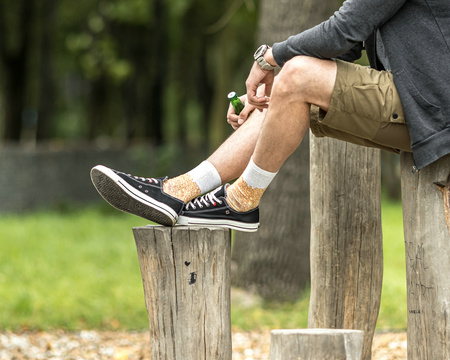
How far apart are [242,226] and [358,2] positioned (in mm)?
1203

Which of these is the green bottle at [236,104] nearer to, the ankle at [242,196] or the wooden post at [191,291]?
the ankle at [242,196]

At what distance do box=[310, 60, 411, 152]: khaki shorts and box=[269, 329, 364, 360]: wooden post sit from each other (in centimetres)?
91

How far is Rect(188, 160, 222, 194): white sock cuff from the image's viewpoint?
368 centimetres

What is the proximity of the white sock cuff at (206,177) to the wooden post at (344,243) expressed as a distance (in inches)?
27.9

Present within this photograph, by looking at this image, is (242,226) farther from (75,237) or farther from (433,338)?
(75,237)

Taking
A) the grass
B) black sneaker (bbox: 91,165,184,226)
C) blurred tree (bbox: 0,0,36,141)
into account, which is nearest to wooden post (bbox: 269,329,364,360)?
black sneaker (bbox: 91,165,184,226)

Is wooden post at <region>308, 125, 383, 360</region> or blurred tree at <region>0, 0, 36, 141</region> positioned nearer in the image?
wooden post at <region>308, 125, 383, 360</region>

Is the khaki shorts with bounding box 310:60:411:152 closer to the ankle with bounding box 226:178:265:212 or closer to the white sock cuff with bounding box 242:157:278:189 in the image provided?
the white sock cuff with bounding box 242:157:278:189

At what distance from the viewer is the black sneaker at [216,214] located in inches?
141

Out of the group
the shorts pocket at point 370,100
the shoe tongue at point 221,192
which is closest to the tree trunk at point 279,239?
the shoe tongue at point 221,192

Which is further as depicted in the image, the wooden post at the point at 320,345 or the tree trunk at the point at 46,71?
the tree trunk at the point at 46,71

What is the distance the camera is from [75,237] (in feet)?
36.1

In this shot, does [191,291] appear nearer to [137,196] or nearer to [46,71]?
[137,196]

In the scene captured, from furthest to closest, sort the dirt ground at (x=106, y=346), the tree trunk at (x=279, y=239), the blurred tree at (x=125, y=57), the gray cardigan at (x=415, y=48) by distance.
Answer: the blurred tree at (x=125, y=57) < the tree trunk at (x=279, y=239) < the dirt ground at (x=106, y=346) < the gray cardigan at (x=415, y=48)
